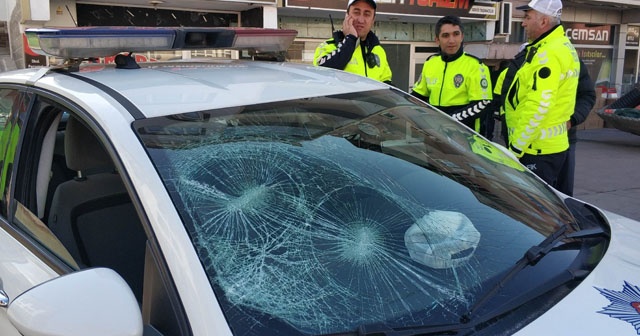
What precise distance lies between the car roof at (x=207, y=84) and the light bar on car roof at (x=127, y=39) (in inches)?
3.2

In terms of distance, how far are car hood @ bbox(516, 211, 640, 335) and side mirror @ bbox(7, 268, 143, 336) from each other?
0.87 meters

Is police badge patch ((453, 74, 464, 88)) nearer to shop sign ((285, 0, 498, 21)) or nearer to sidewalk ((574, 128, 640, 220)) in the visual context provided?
sidewalk ((574, 128, 640, 220))

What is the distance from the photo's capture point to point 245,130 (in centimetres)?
166

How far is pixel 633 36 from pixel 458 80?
15918 mm

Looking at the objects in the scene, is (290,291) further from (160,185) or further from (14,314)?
(14,314)

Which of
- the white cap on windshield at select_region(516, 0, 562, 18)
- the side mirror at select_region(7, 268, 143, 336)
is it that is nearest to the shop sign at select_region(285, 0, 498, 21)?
the white cap on windshield at select_region(516, 0, 562, 18)

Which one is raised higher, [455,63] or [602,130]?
[455,63]

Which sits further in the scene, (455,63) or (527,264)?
(455,63)

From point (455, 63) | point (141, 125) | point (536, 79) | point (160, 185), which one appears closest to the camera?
point (160, 185)

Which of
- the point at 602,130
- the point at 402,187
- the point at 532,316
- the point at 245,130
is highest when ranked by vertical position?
the point at 245,130

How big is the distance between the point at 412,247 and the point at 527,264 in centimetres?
32

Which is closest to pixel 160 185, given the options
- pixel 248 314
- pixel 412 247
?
pixel 248 314

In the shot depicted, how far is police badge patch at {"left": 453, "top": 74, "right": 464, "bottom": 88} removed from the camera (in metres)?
4.12

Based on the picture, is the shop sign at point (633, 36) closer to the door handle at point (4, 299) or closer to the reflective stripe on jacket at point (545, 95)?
the reflective stripe on jacket at point (545, 95)
